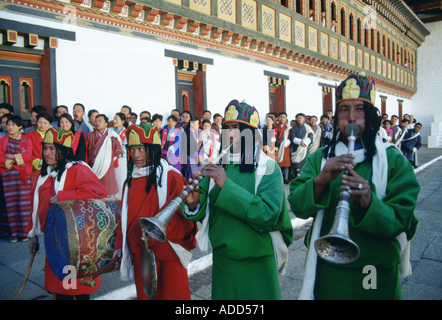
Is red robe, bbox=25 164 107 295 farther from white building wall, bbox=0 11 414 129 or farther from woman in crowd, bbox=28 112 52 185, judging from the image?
white building wall, bbox=0 11 414 129

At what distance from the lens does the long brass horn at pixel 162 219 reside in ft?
6.13

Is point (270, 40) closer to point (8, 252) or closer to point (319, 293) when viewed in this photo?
point (8, 252)

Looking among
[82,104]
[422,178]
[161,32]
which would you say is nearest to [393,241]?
[82,104]

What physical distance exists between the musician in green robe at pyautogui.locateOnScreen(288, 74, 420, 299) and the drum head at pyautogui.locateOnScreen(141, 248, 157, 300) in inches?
36.2

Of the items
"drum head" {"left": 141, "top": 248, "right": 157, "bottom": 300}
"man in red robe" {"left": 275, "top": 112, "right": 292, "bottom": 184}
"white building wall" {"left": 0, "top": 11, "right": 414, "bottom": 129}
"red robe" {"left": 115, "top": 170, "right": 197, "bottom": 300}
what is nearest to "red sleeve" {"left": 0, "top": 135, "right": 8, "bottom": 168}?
"white building wall" {"left": 0, "top": 11, "right": 414, "bottom": 129}

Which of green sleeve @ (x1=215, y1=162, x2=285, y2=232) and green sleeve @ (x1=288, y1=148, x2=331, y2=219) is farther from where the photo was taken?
green sleeve @ (x1=215, y1=162, x2=285, y2=232)

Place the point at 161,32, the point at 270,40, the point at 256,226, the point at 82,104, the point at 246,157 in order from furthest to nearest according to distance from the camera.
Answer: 1. the point at 270,40
2. the point at 161,32
3. the point at 82,104
4. the point at 246,157
5. the point at 256,226

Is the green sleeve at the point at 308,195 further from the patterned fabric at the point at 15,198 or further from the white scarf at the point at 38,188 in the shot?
the patterned fabric at the point at 15,198

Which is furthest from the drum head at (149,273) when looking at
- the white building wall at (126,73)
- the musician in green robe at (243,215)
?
the white building wall at (126,73)

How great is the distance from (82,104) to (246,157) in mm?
6252

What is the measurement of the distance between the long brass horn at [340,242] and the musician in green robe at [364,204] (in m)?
0.09

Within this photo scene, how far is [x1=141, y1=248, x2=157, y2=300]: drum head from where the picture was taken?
203cm

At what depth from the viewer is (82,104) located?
727 cm

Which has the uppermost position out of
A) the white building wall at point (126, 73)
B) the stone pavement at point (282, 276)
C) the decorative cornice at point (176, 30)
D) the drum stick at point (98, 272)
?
the decorative cornice at point (176, 30)
